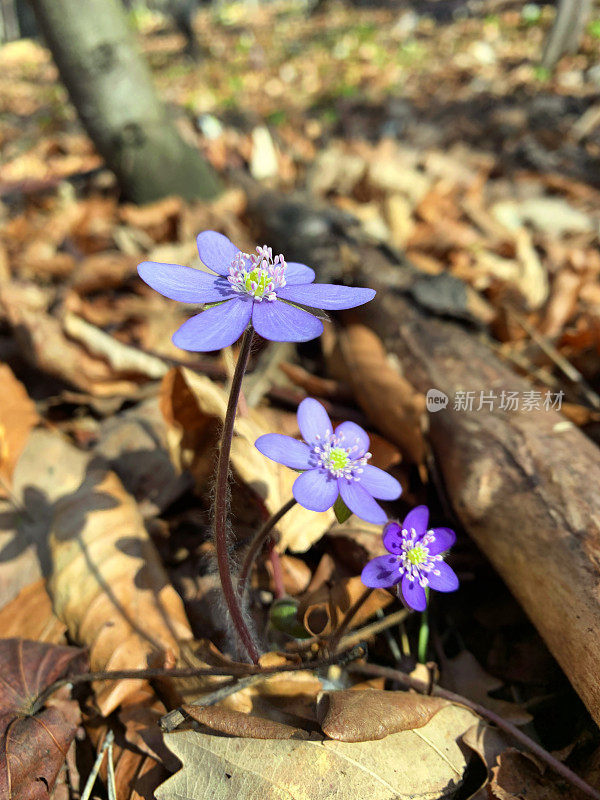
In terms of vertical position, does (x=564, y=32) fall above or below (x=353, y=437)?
above

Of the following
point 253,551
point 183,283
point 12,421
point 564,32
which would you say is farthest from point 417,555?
point 564,32

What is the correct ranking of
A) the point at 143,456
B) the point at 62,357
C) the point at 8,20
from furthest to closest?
the point at 8,20 < the point at 62,357 < the point at 143,456

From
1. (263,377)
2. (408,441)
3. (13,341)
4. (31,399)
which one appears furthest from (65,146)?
(408,441)

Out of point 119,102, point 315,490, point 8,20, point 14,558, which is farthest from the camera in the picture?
point 8,20

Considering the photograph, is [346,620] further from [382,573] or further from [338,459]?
[338,459]

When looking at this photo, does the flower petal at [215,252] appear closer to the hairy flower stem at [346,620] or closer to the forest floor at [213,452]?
the forest floor at [213,452]

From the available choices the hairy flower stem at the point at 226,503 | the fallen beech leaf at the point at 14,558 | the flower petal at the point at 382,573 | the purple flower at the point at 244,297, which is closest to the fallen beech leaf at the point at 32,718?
the fallen beech leaf at the point at 14,558
